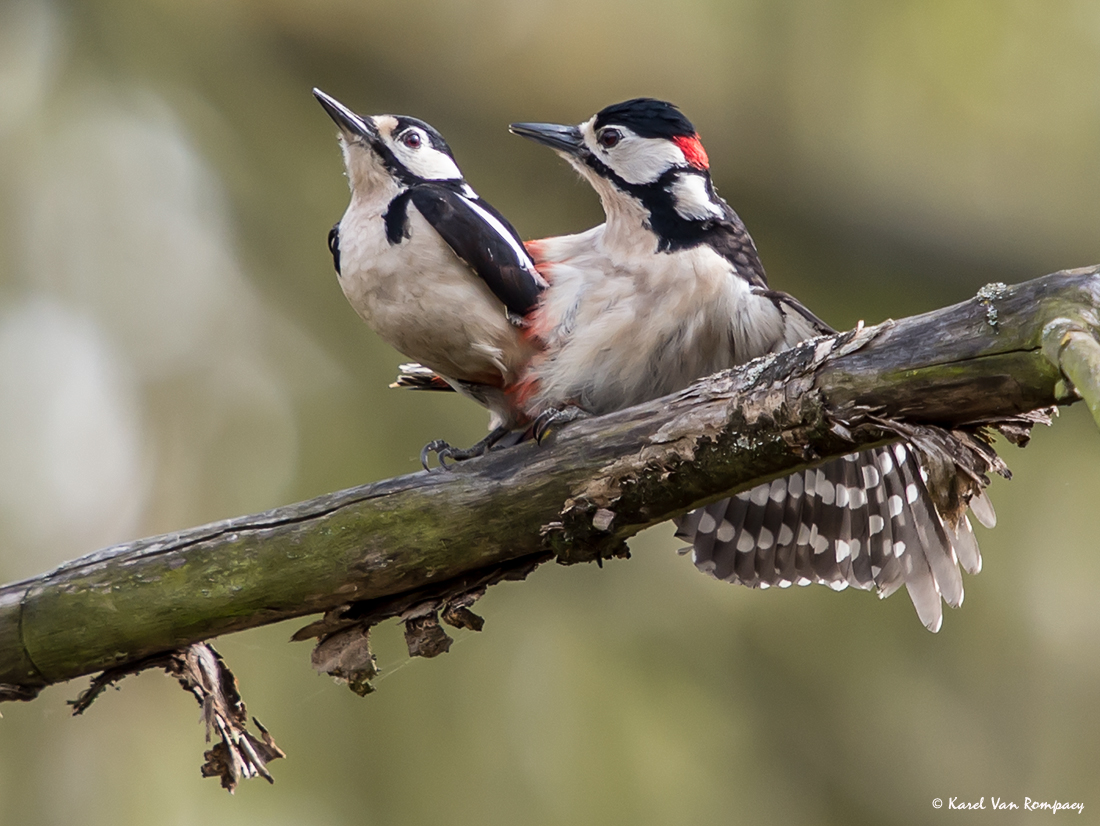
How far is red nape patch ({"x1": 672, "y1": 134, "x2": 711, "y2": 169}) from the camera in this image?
2670mm

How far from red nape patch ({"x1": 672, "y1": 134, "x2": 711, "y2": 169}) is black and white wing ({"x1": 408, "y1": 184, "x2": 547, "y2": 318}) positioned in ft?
1.53

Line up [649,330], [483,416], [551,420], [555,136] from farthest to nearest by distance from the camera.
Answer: [483,416] < [555,136] < [649,330] < [551,420]

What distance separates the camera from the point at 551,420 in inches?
89.9

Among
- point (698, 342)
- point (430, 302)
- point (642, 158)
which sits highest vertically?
point (642, 158)

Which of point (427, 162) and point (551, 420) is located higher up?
point (427, 162)

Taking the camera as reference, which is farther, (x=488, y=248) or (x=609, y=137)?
(x=609, y=137)

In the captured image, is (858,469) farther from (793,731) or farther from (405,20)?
(405,20)

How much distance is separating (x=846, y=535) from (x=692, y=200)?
0.88m

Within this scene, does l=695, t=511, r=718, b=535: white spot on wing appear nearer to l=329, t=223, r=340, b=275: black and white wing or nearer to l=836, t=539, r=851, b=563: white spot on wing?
l=836, t=539, r=851, b=563: white spot on wing

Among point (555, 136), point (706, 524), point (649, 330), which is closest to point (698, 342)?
point (649, 330)

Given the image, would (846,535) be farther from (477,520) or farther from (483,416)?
(483,416)

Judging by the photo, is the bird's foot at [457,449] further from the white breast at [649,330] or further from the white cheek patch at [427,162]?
the white cheek patch at [427,162]

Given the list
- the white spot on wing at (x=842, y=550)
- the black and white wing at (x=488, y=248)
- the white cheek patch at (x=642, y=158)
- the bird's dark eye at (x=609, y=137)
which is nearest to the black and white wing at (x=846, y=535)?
the white spot on wing at (x=842, y=550)

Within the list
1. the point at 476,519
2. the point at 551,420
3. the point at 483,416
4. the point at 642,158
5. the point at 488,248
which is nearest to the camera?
the point at 476,519
